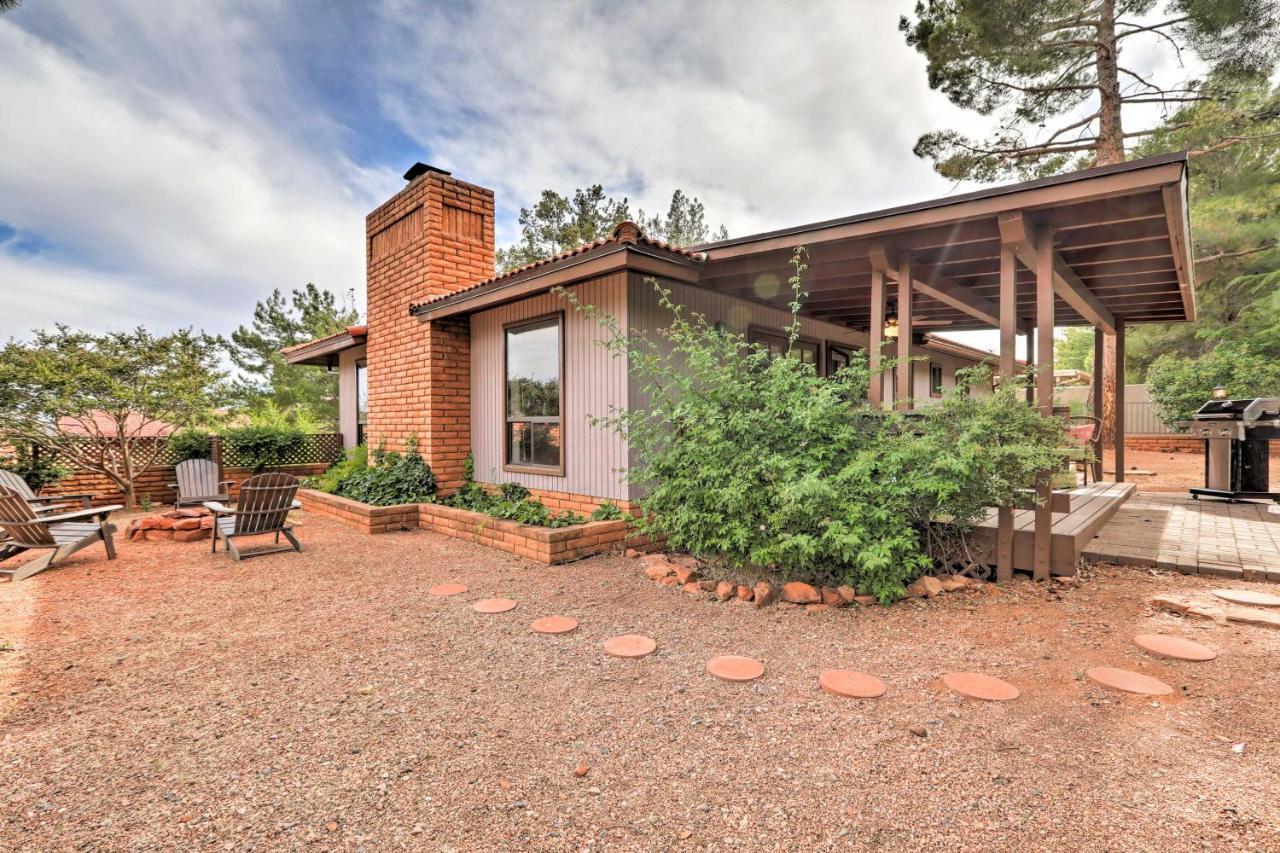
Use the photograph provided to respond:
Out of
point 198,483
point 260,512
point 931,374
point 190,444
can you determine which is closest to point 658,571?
point 260,512

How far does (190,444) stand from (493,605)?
27.1 feet

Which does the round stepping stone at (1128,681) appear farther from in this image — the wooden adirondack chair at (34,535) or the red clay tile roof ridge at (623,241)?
the wooden adirondack chair at (34,535)

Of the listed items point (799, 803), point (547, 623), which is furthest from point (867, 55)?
point (799, 803)

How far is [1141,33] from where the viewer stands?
9.82 meters

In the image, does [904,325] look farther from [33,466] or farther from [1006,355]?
[33,466]

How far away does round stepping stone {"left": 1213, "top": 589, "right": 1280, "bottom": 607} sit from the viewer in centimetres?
335

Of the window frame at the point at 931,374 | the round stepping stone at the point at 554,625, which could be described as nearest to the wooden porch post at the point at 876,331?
the round stepping stone at the point at 554,625

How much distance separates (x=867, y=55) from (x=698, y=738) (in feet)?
40.4

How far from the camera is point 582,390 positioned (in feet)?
18.8

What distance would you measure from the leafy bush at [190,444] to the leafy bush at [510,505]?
5.19 metres

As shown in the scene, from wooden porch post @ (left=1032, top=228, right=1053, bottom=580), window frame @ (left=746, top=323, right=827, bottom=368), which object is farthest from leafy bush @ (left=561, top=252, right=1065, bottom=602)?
window frame @ (left=746, top=323, right=827, bottom=368)

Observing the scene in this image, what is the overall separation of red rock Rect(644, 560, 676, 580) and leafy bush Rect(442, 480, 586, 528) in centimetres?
112

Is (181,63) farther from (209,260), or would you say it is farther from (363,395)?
(209,260)

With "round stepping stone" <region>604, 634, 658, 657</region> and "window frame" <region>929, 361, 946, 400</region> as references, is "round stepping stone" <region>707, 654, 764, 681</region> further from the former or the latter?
"window frame" <region>929, 361, 946, 400</region>
